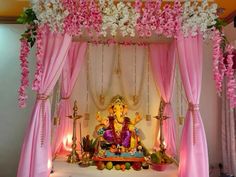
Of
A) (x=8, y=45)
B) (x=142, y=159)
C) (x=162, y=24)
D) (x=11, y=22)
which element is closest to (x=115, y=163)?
(x=142, y=159)

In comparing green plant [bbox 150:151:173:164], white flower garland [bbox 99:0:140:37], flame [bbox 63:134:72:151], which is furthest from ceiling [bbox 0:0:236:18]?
green plant [bbox 150:151:173:164]

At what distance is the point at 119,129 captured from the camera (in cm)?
345

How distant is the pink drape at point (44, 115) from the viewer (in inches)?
98.2

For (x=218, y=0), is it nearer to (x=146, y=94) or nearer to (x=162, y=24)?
(x=162, y=24)

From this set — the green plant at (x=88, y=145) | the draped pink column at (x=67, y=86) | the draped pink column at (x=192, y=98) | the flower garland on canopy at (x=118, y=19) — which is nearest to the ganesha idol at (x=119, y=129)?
the green plant at (x=88, y=145)

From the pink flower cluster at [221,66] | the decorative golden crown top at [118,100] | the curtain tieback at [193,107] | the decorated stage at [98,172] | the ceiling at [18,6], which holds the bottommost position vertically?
the decorated stage at [98,172]

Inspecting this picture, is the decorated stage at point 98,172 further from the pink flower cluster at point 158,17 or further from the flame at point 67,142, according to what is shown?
the pink flower cluster at point 158,17

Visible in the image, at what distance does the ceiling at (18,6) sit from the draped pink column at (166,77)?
80 cm

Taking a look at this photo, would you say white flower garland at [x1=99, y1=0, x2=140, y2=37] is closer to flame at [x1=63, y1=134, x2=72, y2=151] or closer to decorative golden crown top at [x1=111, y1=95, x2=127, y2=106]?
decorative golden crown top at [x1=111, y1=95, x2=127, y2=106]

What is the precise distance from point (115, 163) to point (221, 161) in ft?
5.41

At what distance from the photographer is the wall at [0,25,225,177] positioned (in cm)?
357

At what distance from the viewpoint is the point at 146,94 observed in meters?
3.79

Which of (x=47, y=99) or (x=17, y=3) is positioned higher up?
(x=17, y=3)

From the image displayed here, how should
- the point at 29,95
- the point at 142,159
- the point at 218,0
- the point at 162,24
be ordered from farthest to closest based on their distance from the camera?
1. the point at 29,95
2. the point at 142,159
3. the point at 218,0
4. the point at 162,24
